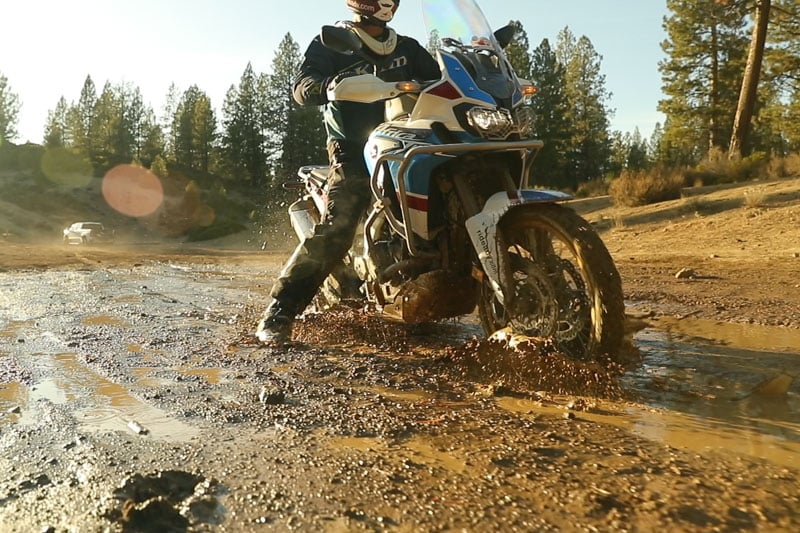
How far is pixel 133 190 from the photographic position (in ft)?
199

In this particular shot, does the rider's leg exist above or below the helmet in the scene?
below

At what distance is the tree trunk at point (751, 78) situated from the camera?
18703 millimetres

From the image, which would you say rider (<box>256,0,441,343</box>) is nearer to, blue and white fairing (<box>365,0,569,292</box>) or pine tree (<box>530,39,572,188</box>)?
blue and white fairing (<box>365,0,569,292</box>)

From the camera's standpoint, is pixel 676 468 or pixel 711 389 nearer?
pixel 676 468

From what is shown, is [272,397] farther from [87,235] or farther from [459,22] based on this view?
[87,235]

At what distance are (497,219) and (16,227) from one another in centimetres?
4833

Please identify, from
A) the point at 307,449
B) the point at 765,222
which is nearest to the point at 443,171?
the point at 307,449

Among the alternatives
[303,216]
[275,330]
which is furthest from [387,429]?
[303,216]

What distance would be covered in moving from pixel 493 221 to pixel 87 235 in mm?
32751

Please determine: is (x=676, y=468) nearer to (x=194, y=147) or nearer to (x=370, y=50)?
(x=370, y=50)

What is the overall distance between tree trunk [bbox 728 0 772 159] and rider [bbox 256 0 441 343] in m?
17.1

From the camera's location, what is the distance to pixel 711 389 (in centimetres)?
300

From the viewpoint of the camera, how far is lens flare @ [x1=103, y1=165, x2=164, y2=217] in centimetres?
5778

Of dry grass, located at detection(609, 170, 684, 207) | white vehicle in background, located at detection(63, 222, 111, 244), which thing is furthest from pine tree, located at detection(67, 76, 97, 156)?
dry grass, located at detection(609, 170, 684, 207)
